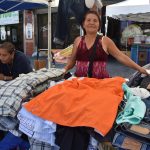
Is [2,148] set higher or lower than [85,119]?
lower

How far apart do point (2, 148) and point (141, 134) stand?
4.27ft

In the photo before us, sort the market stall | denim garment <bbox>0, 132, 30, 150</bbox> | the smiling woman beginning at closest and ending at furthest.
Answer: denim garment <bbox>0, 132, 30, 150</bbox> → the smiling woman → the market stall

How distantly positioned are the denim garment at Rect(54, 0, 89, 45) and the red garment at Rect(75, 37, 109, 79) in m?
1.08

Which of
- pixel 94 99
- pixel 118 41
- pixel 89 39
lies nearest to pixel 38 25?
pixel 118 41

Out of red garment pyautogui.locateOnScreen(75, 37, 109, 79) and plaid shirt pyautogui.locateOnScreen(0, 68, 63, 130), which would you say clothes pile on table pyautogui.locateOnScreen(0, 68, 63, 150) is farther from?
red garment pyautogui.locateOnScreen(75, 37, 109, 79)

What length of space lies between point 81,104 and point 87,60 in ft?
3.62

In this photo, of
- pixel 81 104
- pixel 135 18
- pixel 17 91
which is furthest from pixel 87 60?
pixel 135 18

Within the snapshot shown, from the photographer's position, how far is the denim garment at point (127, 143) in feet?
7.02

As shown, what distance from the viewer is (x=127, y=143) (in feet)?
7.13

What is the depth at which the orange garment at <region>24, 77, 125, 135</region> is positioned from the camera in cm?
221

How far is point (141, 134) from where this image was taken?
2.11m

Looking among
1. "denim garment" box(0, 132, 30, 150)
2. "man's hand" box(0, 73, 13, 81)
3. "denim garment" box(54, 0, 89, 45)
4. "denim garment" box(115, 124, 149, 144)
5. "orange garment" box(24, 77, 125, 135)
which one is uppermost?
"denim garment" box(54, 0, 89, 45)

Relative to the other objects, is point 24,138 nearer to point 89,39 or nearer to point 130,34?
point 89,39

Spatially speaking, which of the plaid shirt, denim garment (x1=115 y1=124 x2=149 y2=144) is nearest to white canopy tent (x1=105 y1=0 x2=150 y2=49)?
the plaid shirt
